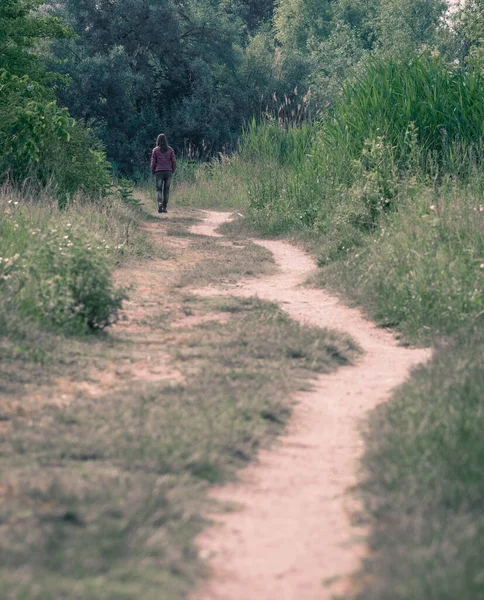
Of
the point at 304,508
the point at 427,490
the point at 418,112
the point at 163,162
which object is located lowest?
the point at 304,508

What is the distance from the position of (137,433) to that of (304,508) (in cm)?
110

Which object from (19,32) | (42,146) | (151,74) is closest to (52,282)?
(42,146)

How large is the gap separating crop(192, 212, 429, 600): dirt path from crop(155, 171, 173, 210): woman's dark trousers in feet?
41.0

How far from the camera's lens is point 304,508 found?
3.74 metres

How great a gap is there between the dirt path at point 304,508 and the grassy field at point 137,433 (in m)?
0.11

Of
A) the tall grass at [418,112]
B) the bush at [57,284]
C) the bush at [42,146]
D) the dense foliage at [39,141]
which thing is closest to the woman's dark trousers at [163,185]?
the dense foliage at [39,141]

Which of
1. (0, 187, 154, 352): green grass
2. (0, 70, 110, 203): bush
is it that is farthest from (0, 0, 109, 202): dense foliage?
(0, 187, 154, 352): green grass

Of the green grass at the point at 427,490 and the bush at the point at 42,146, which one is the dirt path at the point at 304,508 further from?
the bush at the point at 42,146

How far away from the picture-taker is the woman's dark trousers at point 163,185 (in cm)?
1831

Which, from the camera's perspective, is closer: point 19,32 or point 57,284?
point 57,284

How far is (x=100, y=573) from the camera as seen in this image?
117 inches

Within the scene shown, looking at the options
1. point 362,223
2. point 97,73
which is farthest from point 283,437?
point 97,73

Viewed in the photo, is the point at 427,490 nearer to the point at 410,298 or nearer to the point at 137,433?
the point at 137,433

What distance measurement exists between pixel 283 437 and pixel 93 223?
7.86m
